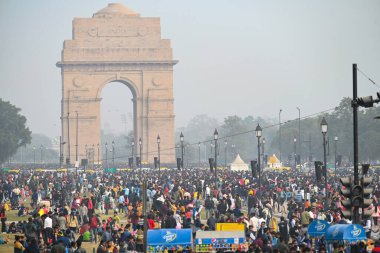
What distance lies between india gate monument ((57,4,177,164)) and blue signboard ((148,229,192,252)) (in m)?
Result: 88.0

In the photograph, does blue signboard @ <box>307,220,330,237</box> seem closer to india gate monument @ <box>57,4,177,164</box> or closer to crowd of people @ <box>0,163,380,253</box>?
crowd of people @ <box>0,163,380,253</box>

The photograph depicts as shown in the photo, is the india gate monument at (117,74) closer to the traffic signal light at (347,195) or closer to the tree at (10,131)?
the tree at (10,131)

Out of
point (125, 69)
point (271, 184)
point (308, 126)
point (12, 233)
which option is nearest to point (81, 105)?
point (125, 69)

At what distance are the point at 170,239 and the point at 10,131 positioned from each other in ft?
348

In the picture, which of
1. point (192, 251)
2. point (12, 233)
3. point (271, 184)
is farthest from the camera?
point (271, 184)

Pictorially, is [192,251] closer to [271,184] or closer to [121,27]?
[271,184]

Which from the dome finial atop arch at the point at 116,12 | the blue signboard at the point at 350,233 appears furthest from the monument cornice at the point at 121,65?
the blue signboard at the point at 350,233

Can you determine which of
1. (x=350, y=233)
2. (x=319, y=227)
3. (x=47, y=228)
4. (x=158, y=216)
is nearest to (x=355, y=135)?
(x=319, y=227)

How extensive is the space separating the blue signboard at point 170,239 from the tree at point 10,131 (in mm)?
99416

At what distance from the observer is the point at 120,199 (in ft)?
157

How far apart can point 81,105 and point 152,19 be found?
11474 mm

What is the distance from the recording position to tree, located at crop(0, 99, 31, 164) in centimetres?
12425

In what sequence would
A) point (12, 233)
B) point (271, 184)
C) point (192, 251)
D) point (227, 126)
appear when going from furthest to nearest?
1. point (227, 126)
2. point (271, 184)
3. point (12, 233)
4. point (192, 251)

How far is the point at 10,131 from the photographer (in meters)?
129
